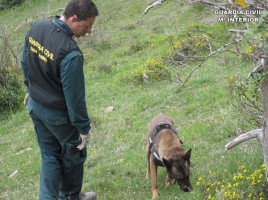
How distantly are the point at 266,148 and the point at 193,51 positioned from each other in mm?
8444

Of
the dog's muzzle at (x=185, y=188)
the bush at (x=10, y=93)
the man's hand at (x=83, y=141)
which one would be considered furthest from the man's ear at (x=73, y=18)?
the bush at (x=10, y=93)

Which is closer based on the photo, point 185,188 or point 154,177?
point 185,188

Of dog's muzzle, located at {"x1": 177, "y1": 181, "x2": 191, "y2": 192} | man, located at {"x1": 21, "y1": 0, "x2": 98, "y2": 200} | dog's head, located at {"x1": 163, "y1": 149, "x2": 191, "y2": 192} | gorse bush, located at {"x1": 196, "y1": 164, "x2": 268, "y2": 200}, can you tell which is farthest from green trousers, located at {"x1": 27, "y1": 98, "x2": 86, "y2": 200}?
gorse bush, located at {"x1": 196, "y1": 164, "x2": 268, "y2": 200}

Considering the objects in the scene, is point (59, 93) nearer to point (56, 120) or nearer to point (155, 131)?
point (56, 120)

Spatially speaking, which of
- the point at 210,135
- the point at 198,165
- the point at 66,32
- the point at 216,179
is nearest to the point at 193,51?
the point at 210,135

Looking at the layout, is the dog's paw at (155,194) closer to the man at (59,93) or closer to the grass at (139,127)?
the grass at (139,127)

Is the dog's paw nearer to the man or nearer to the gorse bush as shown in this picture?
the gorse bush

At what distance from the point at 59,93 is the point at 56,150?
80 centimetres

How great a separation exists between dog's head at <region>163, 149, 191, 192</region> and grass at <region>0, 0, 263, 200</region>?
0.40 feet

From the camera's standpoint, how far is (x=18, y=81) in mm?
15453

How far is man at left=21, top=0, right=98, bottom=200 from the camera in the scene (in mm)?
5223

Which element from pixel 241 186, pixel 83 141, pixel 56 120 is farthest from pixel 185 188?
pixel 56 120

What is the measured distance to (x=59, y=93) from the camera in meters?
5.54

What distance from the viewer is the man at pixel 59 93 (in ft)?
17.1
